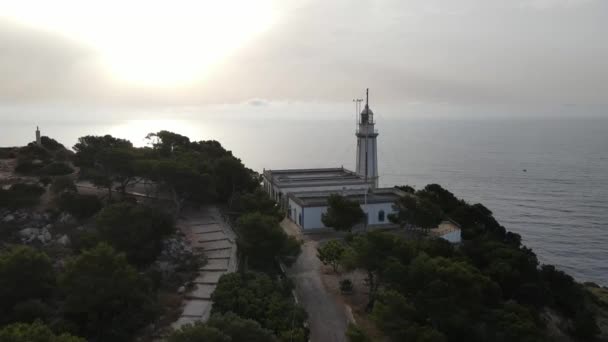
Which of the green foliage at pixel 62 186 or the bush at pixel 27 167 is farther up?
the bush at pixel 27 167

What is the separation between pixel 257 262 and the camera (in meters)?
23.3

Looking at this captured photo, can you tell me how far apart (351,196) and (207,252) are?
14.8 m

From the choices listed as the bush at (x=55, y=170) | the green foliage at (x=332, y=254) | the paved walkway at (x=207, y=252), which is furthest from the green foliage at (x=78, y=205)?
the green foliage at (x=332, y=254)

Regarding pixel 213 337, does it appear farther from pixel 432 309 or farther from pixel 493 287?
pixel 493 287

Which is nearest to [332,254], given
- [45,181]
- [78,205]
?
[78,205]

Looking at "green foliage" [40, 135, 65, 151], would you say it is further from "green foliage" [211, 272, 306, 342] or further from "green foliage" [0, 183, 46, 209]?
"green foliage" [211, 272, 306, 342]

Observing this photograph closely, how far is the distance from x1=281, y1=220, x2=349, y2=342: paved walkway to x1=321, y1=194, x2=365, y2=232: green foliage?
2858mm

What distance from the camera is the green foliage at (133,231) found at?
75.6 ft

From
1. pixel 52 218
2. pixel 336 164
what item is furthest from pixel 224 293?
pixel 336 164

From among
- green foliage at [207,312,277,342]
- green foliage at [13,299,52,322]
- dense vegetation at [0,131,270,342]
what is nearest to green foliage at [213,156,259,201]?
dense vegetation at [0,131,270,342]

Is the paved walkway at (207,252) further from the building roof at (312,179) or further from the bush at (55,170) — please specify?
the bush at (55,170)

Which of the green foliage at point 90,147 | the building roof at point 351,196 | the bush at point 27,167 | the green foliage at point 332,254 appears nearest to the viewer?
the green foliage at point 332,254

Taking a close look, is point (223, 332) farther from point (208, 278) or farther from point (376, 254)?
point (376, 254)

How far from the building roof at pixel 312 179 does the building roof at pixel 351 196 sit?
2.68 m
